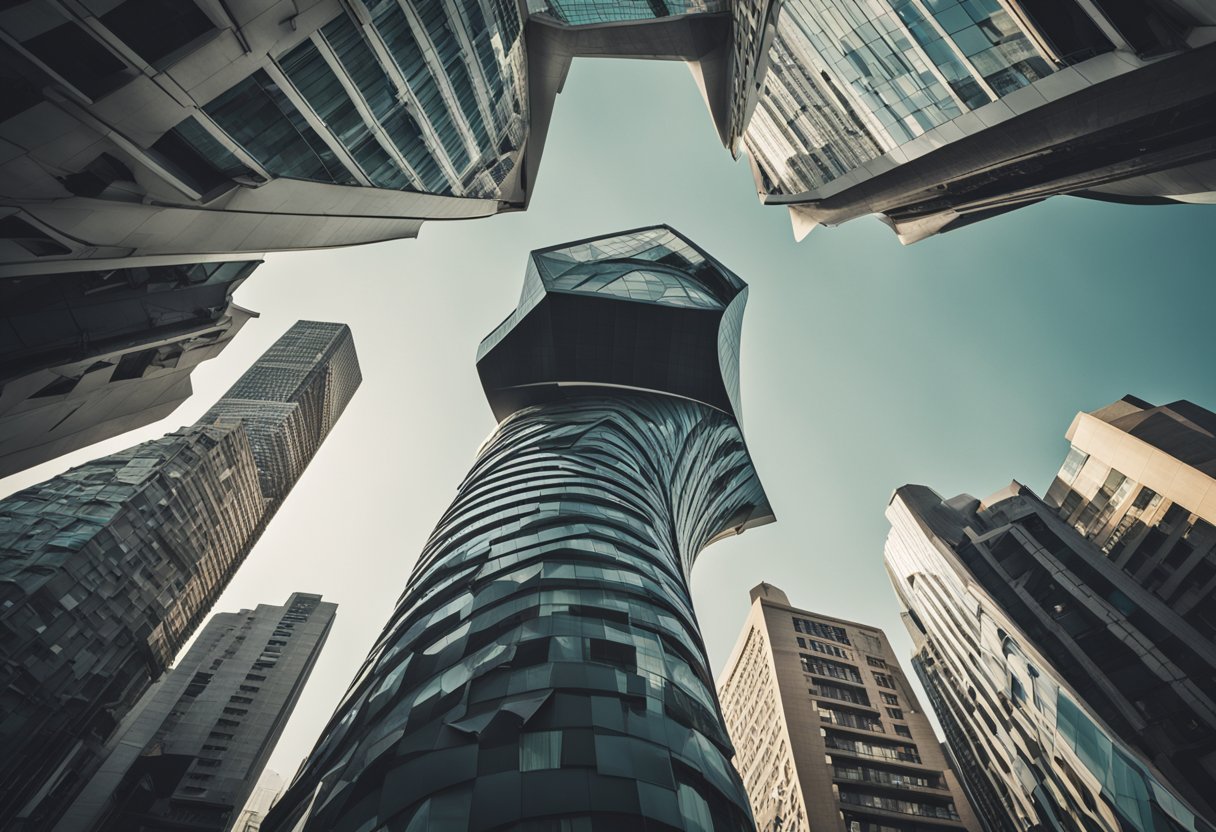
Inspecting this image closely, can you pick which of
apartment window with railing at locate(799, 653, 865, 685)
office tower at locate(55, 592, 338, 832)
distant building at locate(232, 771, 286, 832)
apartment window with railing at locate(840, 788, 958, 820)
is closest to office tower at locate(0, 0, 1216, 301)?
apartment window with railing at locate(840, 788, 958, 820)

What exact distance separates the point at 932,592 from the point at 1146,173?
52793 mm

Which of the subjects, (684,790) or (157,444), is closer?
(684,790)

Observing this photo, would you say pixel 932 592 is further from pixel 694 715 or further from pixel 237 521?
pixel 237 521

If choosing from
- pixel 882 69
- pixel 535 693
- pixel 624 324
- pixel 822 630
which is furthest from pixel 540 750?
pixel 822 630

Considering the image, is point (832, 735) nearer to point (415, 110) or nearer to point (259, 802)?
point (415, 110)

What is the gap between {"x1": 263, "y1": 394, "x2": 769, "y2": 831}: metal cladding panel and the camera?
12.8 m

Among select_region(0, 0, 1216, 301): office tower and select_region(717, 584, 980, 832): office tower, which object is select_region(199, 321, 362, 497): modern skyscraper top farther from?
select_region(717, 584, 980, 832): office tower

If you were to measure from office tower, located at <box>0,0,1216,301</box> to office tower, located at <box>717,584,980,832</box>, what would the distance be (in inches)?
2023

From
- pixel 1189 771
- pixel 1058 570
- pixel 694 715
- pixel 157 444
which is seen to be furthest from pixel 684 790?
pixel 157 444

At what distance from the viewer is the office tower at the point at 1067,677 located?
30812 mm

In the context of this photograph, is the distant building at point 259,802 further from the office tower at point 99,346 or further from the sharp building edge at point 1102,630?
the sharp building edge at point 1102,630

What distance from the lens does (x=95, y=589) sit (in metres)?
43.5

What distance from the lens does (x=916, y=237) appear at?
51.3 m

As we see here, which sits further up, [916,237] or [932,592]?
[916,237]
